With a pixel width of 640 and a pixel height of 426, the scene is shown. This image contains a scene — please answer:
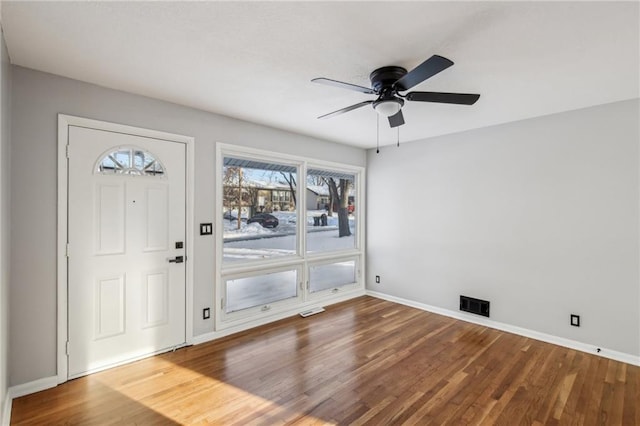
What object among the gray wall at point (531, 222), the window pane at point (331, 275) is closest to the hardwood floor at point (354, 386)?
the gray wall at point (531, 222)

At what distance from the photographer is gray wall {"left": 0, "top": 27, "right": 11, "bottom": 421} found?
1919 millimetres

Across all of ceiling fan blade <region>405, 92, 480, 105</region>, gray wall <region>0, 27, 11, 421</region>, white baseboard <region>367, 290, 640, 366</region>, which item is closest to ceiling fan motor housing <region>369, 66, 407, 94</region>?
ceiling fan blade <region>405, 92, 480, 105</region>

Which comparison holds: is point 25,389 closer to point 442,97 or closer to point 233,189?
point 233,189

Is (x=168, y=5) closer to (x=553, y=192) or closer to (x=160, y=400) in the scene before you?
(x=160, y=400)

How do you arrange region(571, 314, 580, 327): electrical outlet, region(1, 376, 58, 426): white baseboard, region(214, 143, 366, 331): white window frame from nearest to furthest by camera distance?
region(1, 376, 58, 426): white baseboard → region(571, 314, 580, 327): electrical outlet → region(214, 143, 366, 331): white window frame

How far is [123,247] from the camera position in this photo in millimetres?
2828

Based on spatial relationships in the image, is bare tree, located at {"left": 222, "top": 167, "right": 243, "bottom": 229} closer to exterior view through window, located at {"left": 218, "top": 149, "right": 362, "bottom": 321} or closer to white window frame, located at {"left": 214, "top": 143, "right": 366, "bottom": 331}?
exterior view through window, located at {"left": 218, "top": 149, "right": 362, "bottom": 321}

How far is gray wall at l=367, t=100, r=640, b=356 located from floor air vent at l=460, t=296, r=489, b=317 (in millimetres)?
78

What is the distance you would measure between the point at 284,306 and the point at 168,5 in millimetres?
3461

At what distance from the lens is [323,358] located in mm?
2949

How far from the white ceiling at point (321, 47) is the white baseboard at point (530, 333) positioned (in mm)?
2497

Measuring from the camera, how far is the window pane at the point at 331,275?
15.0ft

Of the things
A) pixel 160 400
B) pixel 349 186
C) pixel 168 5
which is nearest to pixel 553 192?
pixel 349 186

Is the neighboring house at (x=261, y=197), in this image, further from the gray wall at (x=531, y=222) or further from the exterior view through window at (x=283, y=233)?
the gray wall at (x=531, y=222)
